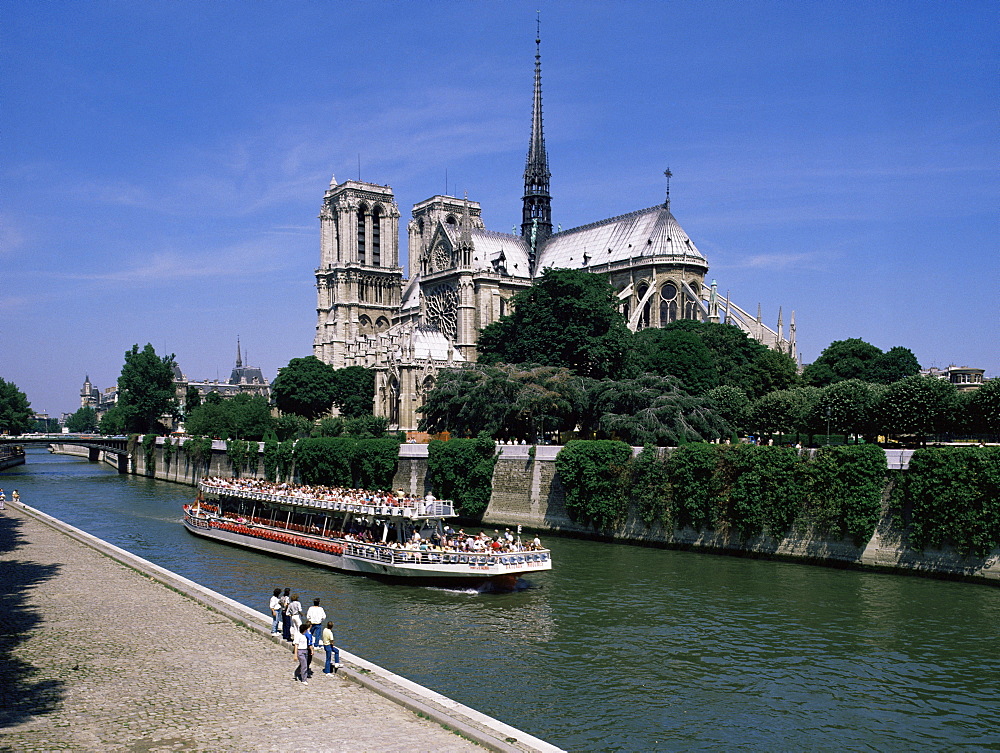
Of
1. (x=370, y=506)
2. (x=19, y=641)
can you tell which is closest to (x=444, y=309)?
(x=370, y=506)

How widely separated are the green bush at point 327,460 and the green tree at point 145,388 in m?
63.7

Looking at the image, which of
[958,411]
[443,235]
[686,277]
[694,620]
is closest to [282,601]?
[694,620]

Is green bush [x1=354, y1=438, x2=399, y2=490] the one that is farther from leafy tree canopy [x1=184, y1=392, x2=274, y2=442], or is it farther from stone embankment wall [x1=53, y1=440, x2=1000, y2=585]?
leafy tree canopy [x1=184, y1=392, x2=274, y2=442]

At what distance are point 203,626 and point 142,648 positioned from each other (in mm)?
2273

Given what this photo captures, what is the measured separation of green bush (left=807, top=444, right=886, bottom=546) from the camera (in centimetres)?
3547

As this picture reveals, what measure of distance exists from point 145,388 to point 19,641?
110m

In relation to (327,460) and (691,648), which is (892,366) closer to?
(327,460)

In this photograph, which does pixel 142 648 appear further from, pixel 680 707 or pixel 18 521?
pixel 18 521

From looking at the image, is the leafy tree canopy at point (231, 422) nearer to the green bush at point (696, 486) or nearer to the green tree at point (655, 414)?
the green tree at point (655, 414)

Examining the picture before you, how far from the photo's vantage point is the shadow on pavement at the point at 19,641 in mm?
16406

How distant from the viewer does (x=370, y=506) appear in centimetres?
3931

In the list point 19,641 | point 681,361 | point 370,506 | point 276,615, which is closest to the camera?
point 19,641

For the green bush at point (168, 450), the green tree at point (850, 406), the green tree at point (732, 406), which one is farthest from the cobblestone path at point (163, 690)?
the green bush at point (168, 450)

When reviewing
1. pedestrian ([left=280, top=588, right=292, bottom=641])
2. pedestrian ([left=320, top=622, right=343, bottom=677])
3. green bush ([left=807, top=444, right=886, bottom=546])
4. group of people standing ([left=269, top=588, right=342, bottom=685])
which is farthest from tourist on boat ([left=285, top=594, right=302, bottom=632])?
green bush ([left=807, top=444, right=886, bottom=546])
